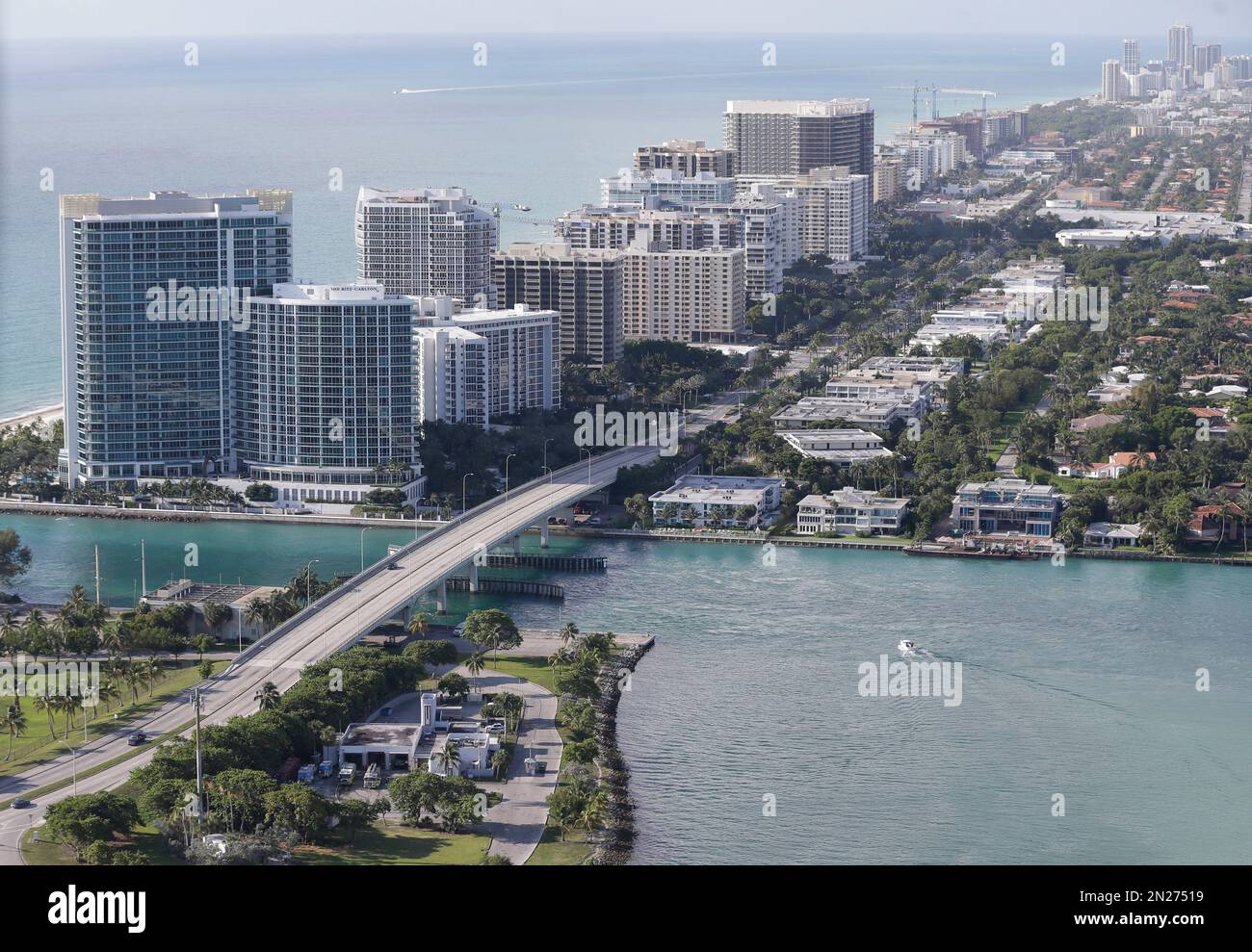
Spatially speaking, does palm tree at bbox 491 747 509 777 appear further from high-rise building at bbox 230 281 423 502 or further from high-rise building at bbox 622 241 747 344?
high-rise building at bbox 622 241 747 344

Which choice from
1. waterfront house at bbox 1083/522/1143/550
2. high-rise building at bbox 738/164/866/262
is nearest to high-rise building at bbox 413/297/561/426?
waterfront house at bbox 1083/522/1143/550

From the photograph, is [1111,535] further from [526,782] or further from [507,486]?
[526,782]

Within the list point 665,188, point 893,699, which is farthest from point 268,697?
point 665,188

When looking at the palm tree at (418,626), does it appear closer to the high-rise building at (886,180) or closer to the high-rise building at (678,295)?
the high-rise building at (678,295)

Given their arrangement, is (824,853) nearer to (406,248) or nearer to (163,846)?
(163,846)

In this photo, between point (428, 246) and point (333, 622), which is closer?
point (333, 622)

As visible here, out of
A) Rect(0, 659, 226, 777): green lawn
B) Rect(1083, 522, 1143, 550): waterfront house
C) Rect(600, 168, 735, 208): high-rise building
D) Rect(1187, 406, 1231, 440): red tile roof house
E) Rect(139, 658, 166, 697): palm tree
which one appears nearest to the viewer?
Rect(0, 659, 226, 777): green lawn
